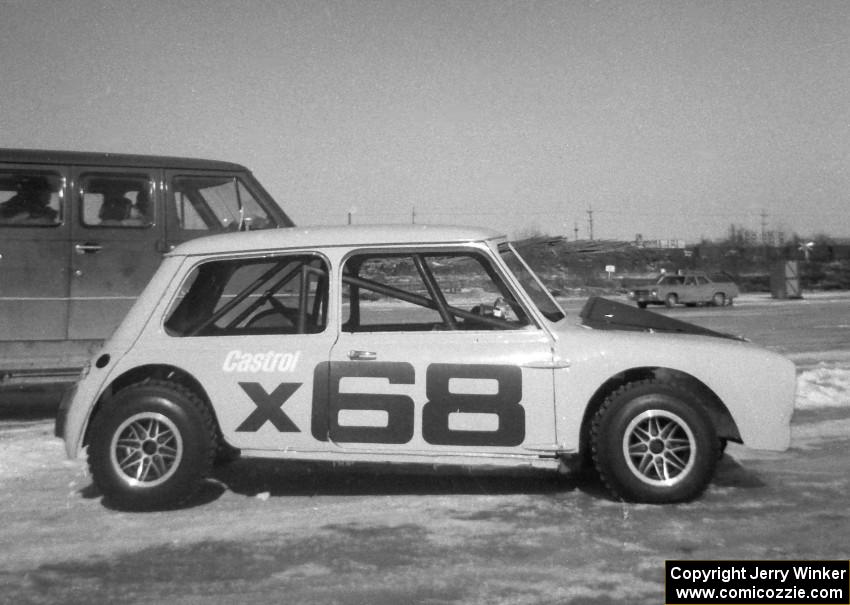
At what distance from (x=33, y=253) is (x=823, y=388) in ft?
26.3

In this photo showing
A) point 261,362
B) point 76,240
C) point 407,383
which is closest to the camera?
point 407,383

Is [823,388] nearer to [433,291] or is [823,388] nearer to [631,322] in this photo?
[631,322]

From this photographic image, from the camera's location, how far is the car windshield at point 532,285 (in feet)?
16.3

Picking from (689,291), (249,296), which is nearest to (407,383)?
(249,296)

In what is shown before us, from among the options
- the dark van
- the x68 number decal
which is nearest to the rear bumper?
the x68 number decal

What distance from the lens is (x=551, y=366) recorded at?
15.1ft

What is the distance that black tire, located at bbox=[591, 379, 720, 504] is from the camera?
4.50 metres

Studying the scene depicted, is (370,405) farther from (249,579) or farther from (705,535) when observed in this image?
(705,535)

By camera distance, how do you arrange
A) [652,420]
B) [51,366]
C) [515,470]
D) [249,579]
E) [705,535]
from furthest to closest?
[51,366] < [515,470] < [652,420] < [705,535] < [249,579]

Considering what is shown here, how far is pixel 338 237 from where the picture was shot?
4.96m

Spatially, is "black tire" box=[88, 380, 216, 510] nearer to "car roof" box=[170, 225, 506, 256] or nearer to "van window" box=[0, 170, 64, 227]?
"car roof" box=[170, 225, 506, 256]

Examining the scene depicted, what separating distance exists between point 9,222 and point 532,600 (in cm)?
609

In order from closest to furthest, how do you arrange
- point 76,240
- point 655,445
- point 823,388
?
point 655,445 < point 76,240 < point 823,388

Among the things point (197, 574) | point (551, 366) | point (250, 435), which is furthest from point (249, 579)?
point (551, 366)
